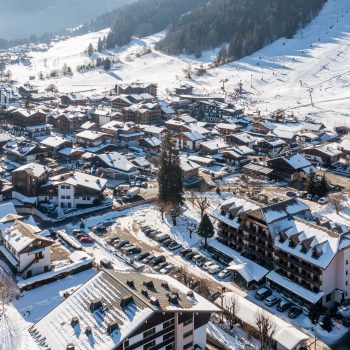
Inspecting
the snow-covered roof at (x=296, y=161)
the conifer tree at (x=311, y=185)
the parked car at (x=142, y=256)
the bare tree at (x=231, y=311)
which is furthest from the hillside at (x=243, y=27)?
the bare tree at (x=231, y=311)

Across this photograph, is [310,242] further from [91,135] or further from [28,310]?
[91,135]

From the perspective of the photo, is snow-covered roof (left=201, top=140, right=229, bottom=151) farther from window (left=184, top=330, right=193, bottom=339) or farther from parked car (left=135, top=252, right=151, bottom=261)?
window (left=184, top=330, right=193, bottom=339)

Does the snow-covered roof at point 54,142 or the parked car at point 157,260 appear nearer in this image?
the parked car at point 157,260

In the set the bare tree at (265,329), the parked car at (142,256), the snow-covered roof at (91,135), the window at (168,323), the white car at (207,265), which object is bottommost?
the snow-covered roof at (91,135)

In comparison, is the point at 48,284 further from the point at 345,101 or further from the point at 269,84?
the point at 269,84

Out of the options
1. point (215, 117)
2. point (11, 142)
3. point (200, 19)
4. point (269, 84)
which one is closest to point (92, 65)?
point (200, 19)

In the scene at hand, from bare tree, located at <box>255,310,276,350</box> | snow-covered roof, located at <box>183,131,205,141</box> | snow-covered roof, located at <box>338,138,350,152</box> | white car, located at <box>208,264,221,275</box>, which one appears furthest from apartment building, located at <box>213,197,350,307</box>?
snow-covered roof, located at <box>183,131,205,141</box>

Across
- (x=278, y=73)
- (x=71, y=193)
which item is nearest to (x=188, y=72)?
(x=278, y=73)

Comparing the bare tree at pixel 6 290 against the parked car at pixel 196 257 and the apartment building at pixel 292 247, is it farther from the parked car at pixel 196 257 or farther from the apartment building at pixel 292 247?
the apartment building at pixel 292 247
